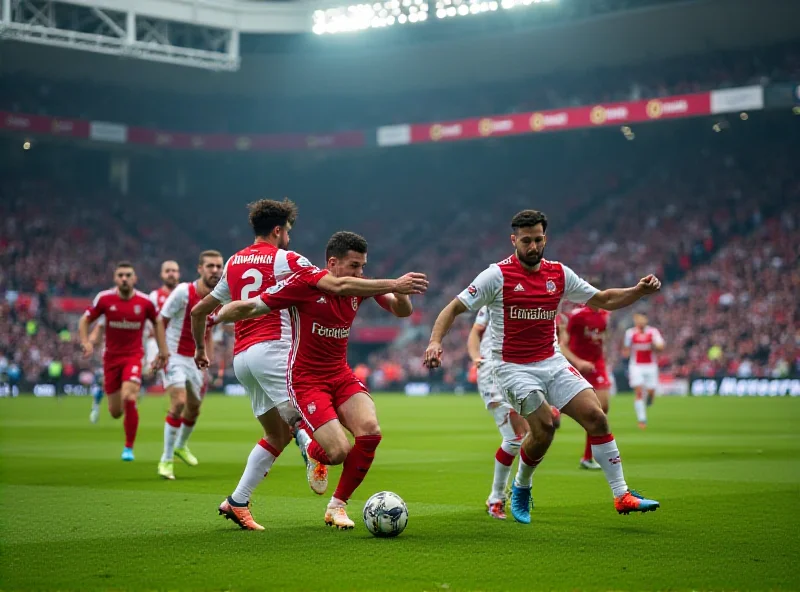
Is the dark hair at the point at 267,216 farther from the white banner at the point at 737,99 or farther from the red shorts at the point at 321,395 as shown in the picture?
the white banner at the point at 737,99

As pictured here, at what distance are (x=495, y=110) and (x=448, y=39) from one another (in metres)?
5.99

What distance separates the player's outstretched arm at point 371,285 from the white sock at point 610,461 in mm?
2179

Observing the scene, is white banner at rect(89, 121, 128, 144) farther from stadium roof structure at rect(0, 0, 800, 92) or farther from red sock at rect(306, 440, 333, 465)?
red sock at rect(306, 440, 333, 465)

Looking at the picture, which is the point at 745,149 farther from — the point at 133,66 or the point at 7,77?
the point at 7,77

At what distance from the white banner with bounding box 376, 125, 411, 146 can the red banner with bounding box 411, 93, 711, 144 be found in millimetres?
355

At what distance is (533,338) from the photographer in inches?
362

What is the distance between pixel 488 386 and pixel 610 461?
269 cm

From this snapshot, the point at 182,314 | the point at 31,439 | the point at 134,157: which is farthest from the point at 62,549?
the point at 134,157

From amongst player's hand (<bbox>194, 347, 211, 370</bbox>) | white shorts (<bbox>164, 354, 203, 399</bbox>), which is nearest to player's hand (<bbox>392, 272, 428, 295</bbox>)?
player's hand (<bbox>194, 347, 211, 370</bbox>)

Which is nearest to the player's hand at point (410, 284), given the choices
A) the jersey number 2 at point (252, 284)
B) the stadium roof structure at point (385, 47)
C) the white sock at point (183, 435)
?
the jersey number 2 at point (252, 284)

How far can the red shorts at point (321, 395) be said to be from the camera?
8.22m

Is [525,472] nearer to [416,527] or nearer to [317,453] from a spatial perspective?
[416,527]

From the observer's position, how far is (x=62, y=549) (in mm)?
7633

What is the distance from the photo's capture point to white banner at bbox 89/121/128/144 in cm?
5462
